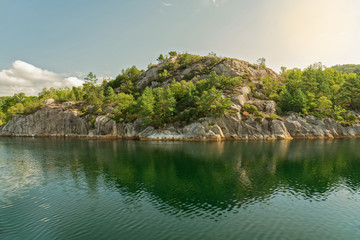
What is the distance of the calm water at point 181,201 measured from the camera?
19359 millimetres

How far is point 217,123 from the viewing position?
321 feet

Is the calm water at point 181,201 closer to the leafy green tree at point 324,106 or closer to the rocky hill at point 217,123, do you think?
the rocky hill at point 217,123

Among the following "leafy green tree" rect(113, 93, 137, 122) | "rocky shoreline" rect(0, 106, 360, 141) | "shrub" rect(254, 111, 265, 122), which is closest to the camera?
"rocky shoreline" rect(0, 106, 360, 141)

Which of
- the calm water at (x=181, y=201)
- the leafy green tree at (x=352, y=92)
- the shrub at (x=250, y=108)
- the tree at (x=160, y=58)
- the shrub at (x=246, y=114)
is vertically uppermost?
the tree at (x=160, y=58)

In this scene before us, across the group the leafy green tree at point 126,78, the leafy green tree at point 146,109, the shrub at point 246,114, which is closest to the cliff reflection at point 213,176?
the shrub at point 246,114

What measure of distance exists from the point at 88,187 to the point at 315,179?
3742 cm

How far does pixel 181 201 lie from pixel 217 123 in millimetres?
73933

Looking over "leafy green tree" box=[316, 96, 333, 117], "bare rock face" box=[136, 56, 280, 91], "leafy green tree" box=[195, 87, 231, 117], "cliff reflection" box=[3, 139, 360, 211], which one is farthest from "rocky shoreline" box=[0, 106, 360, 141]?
"cliff reflection" box=[3, 139, 360, 211]

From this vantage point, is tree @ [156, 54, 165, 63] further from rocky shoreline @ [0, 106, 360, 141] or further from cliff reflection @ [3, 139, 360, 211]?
cliff reflection @ [3, 139, 360, 211]

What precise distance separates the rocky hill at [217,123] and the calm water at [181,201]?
162ft

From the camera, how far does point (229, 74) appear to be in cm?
13500

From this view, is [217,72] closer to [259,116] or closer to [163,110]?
[259,116]

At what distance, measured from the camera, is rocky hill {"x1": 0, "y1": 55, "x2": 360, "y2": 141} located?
9712 centimetres

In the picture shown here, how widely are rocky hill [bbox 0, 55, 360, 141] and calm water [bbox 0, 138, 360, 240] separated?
49.4 meters
